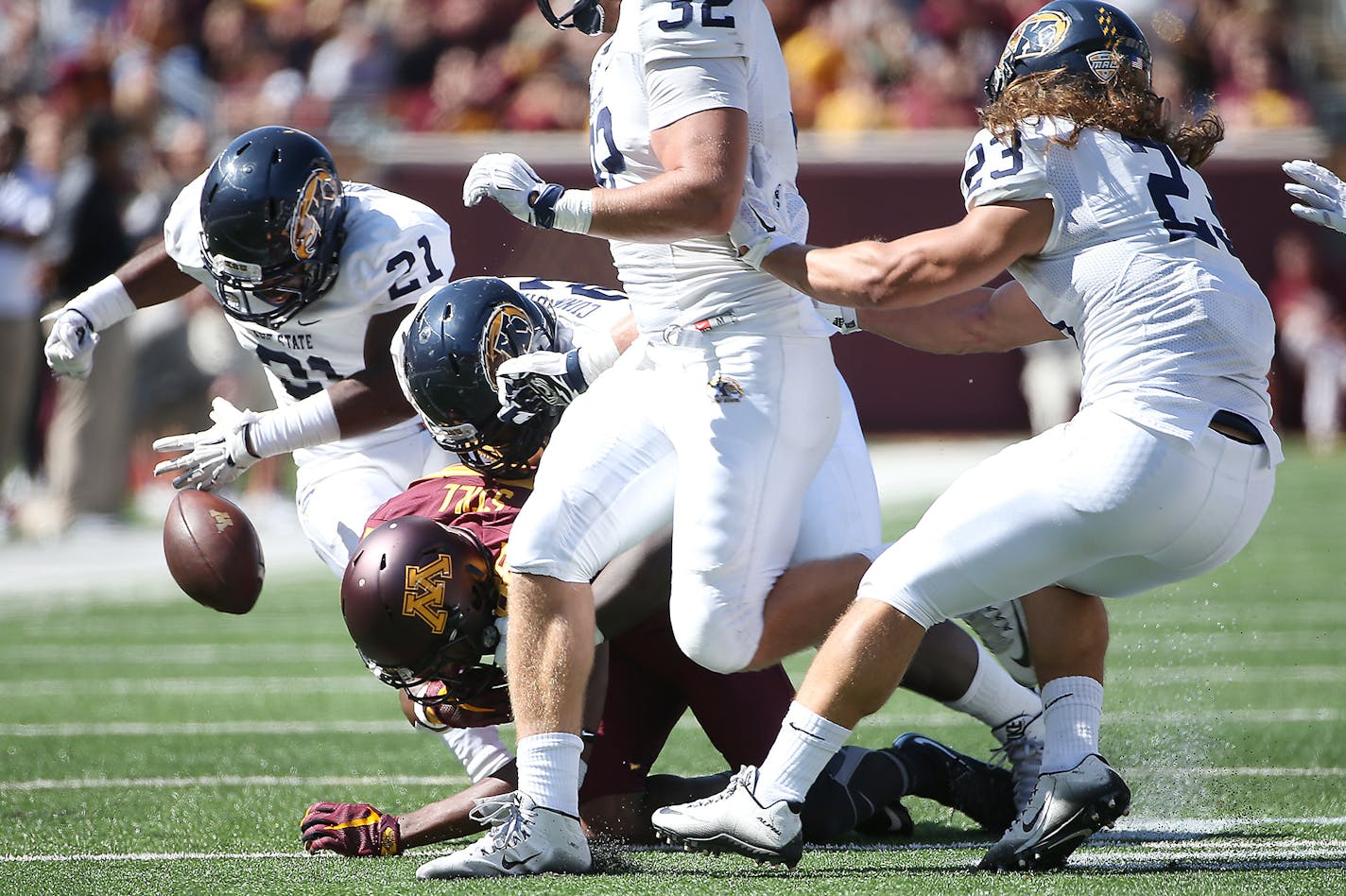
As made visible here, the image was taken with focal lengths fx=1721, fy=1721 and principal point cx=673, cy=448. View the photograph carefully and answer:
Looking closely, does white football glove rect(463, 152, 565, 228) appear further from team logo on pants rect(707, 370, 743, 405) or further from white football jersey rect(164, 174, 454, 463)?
white football jersey rect(164, 174, 454, 463)

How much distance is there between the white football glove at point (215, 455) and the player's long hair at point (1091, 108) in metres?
1.81

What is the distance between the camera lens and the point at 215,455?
383cm

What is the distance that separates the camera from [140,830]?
3.40m

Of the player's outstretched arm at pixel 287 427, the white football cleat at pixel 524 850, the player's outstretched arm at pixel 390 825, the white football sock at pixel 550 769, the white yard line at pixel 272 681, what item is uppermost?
the player's outstretched arm at pixel 287 427

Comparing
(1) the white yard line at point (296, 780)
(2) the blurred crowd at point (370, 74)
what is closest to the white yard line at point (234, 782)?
(1) the white yard line at point (296, 780)

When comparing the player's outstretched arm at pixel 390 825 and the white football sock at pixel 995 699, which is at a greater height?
the player's outstretched arm at pixel 390 825

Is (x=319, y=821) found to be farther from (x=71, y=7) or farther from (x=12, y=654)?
(x=71, y=7)

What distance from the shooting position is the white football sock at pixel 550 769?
2.90 meters

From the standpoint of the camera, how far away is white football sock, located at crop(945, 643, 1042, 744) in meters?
3.43

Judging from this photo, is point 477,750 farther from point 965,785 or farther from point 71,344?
point 71,344

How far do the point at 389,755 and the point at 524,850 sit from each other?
158 centimetres

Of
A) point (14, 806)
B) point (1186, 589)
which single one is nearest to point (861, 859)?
point (14, 806)

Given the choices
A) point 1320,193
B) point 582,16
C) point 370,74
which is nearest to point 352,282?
point 582,16

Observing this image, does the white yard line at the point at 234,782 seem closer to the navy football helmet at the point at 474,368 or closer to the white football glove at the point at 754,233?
the navy football helmet at the point at 474,368
